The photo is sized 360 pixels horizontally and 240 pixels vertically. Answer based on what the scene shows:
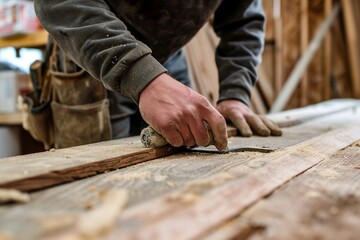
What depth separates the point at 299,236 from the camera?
560 millimetres

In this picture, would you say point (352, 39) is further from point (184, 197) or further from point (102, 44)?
point (184, 197)

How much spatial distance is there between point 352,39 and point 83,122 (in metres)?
4.48

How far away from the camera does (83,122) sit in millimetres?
1945

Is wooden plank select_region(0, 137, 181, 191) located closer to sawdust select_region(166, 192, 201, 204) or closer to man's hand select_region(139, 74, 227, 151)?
man's hand select_region(139, 74, 227, 151)

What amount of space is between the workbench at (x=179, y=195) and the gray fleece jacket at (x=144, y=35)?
24cm

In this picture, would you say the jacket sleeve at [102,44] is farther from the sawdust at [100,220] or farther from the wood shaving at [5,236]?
the wood shaving at [5,236]

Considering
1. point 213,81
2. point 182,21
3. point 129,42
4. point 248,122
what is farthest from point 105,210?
point 213,81

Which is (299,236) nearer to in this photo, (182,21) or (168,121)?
(168,121)

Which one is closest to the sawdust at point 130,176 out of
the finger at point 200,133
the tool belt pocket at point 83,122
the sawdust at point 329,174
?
the finger at point 200,133

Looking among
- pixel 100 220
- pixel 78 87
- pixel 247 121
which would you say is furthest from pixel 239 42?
pixel 100 220

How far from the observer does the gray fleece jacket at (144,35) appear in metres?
1.18

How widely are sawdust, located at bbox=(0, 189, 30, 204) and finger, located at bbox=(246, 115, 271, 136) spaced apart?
3.65ft

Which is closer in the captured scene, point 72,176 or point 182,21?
point 72,176

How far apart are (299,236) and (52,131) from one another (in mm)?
1851
